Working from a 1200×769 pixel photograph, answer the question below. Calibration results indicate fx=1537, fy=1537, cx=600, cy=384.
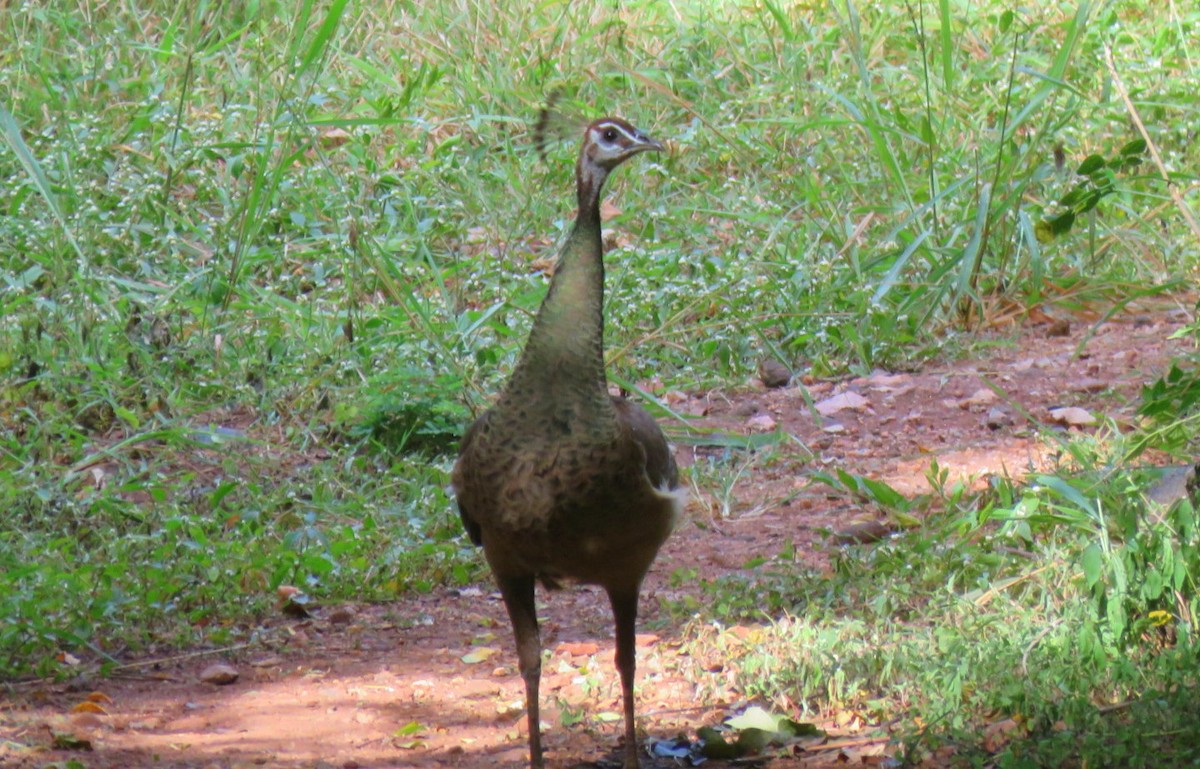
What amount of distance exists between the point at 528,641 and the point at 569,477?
538 millimetres

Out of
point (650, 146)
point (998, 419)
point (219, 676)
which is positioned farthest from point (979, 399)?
point (219, 676)

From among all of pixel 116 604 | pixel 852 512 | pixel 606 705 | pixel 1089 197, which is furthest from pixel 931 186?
pixel 116 604

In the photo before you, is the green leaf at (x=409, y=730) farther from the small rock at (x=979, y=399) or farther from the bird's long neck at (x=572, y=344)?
the small rock at (x=979, y=399)

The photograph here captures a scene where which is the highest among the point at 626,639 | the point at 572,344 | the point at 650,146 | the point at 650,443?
the point at 650,146

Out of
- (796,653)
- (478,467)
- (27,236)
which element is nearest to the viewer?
(478,467)

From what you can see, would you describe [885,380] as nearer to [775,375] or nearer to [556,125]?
[775,375]

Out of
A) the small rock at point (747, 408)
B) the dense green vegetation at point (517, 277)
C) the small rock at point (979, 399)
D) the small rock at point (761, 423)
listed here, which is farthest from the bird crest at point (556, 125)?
the small rock at point (979, 399)

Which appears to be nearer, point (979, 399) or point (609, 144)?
point (609, 144)

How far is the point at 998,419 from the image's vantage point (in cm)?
615

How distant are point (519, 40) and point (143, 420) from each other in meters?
4.42

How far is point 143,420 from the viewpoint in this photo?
5.91 meters

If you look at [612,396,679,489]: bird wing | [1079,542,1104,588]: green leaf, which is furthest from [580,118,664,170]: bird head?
[1079,542,1104,588]: green leaf

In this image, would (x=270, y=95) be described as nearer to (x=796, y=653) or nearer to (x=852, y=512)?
(x=852, y=512)

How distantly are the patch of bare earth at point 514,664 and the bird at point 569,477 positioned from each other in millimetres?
360
